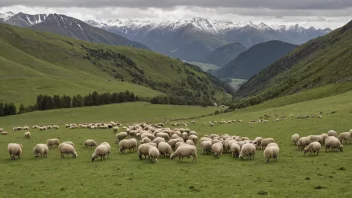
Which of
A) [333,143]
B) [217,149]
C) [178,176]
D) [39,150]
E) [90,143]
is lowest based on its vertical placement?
[178,176]

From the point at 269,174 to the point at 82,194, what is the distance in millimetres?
13671

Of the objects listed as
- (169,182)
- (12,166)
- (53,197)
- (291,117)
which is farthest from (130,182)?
(291,117)

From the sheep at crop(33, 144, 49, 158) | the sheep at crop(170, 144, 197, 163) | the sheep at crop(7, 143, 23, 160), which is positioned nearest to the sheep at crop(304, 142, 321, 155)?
the sheep at crop(170, 144, 197, 163)

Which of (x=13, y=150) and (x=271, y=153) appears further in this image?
(x=13, y=150)

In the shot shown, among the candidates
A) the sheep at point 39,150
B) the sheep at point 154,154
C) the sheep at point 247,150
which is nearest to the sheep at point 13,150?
the sheep at point 39,150

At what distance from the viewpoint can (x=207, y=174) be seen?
93.1ft

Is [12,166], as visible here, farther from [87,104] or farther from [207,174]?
[87,104]

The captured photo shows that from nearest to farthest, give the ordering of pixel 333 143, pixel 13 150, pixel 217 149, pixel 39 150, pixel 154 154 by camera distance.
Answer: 1. pixel 154 154
2. pixel 333 143
3. pixel 217 149
4. pixel 13 150
5. pixel 39 150

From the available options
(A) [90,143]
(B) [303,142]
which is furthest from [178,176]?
(A) [90,143]

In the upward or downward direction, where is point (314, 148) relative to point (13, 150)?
upward

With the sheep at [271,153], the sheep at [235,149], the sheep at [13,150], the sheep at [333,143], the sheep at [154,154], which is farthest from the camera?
the sheep at [13,150]

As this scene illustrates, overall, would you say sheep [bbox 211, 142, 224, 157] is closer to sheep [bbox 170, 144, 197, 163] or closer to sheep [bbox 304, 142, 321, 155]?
sheep [bbox 170, 144, 197, 163]

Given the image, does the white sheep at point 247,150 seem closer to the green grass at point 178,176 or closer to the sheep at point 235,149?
the green grass at point 178,176

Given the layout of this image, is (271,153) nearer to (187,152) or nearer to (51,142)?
(187,152)
